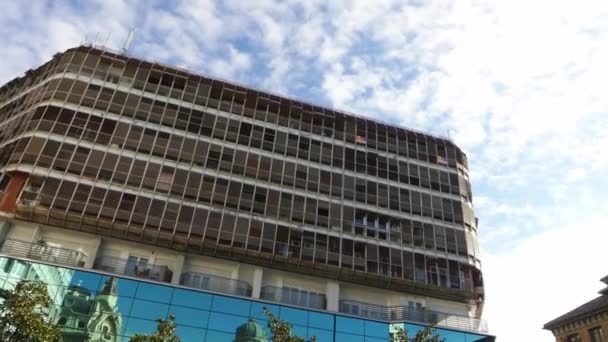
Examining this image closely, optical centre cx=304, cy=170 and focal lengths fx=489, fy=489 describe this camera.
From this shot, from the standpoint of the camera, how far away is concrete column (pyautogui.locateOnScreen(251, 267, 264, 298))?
106 feet

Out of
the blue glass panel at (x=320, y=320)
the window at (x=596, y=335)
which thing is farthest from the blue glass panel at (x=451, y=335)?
the window at (x=596, y=335)

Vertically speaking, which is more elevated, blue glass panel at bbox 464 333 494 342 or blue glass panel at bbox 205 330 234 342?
blue glass panel at bbox 464 333 494 342

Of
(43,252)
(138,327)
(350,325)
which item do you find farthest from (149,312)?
(350,325)

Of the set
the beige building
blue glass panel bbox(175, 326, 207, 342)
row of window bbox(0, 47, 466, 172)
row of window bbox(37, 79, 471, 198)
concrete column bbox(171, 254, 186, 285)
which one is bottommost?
blue glass panel bbox(175, 326, 207, 342)

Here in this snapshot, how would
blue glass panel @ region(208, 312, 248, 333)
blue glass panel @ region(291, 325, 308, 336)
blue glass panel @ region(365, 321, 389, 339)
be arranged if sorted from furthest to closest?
blue glass panel @ region(365, 321, 389, 339) < blue glass panel @ region(291, 325, 308, 336) < blue glass panel @ region(208, 312, 248, 333)

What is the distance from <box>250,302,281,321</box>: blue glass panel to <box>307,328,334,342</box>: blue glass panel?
242 cm

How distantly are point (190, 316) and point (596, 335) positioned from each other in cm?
3450

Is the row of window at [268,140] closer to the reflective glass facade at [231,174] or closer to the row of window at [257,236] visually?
the reflective glass facade at [231,174]

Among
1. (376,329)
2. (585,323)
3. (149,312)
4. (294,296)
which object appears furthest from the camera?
(585,323)

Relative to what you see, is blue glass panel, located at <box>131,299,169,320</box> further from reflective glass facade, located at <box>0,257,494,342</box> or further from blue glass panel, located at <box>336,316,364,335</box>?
blue glass panel, located at <box>336,316,364,335</box>

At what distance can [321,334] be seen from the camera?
30.5 metres

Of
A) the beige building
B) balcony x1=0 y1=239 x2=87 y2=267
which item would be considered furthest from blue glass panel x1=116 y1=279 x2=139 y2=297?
the beige building

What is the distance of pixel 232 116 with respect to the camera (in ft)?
129

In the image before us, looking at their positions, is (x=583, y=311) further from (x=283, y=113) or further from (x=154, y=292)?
(x=154, y=292)
